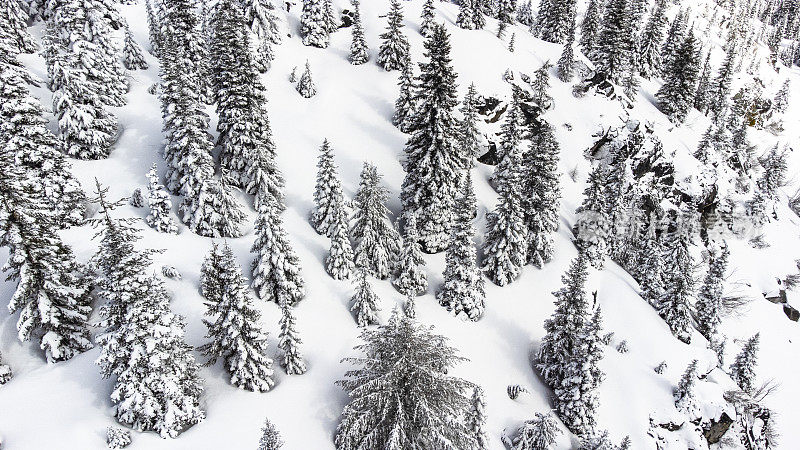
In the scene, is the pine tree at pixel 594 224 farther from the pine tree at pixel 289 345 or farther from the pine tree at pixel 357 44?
the pine tree at pixel 357 44

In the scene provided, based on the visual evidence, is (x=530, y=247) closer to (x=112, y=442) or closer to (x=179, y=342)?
(x=179, y=342)

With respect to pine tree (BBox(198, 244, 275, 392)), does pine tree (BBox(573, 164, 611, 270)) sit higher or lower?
lower

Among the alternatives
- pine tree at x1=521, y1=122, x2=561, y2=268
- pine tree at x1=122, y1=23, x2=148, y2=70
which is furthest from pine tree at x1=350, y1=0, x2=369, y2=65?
pine tree at x1=521, y1=122, x2=561, y2=268

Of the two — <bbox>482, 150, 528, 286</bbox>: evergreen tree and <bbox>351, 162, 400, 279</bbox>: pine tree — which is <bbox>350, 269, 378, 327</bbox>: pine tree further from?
<bbox>482, 150, 528, 286</bbox>: evergreen tree

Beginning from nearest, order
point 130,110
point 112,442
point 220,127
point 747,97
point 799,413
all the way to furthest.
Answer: point 112,442 < point 220,127 < point 130,110 < point 799,413 < point 747,97

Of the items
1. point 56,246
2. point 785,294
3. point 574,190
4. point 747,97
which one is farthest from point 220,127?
point 747,97

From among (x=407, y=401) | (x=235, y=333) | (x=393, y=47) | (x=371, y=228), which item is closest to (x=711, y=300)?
(x=371, y=228)

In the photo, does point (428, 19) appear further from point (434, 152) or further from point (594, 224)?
point (594, 224)
